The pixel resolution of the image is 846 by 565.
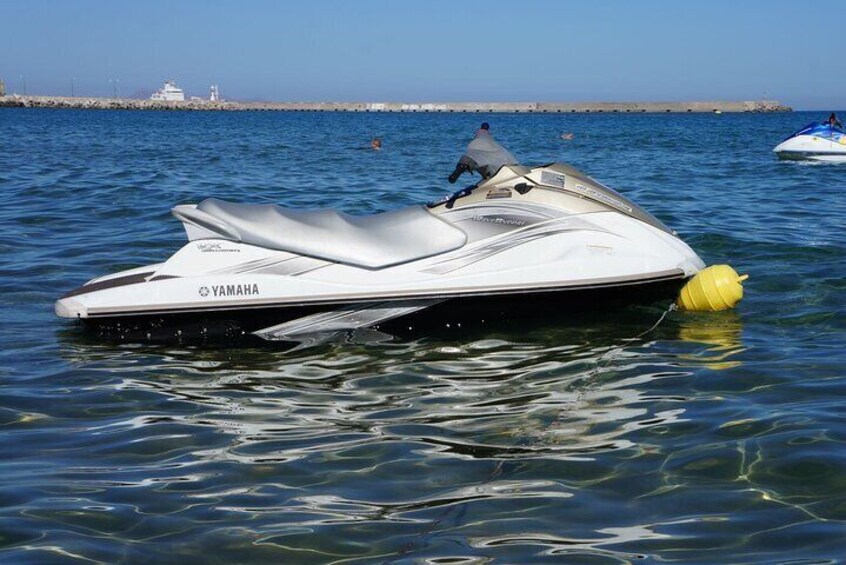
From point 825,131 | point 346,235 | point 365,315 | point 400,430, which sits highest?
point 825,131

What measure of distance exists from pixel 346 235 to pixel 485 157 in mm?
1056

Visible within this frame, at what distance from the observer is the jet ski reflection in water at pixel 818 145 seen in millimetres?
22906

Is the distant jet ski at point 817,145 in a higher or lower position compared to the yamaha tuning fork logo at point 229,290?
higher

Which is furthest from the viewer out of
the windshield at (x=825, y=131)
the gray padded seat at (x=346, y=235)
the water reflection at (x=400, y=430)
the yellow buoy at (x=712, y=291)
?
the windshield at (x=825, y=131)

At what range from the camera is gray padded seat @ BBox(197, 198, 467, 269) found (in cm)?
623

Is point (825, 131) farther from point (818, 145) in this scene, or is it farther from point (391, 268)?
point (391, 268)

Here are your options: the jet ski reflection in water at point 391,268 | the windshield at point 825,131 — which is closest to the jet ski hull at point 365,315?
the jet ski reflection in water at point 391,268

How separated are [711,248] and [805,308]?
2578 mm

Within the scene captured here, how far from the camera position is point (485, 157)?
659 cm

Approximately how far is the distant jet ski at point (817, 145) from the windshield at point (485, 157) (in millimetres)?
18433

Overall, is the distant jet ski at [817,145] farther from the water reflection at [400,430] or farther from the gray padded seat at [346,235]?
the gray padded seat at [346,235]

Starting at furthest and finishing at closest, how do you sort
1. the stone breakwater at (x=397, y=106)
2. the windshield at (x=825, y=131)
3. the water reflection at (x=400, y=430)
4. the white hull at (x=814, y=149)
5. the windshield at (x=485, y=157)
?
the stone breakwater at (x=397, y=106), the windshield at (x=825, y=131), the white hull at (x=814, y=149), the windshield at (x=485, y=157), the water reflection at (x=400, y=430)

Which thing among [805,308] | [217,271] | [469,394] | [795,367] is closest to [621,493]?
[469,394]

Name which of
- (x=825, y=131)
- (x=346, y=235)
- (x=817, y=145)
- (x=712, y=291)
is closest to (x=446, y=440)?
(x=346, y=235)
